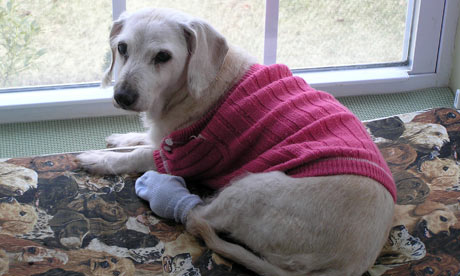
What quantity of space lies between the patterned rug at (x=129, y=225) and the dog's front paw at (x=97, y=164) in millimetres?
32

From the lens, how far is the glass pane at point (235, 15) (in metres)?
2.52

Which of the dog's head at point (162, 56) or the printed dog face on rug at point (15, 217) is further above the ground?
the dog's head at point (162, 56)

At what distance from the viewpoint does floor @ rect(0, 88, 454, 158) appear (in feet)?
7.59

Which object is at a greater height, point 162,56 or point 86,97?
point 162,56

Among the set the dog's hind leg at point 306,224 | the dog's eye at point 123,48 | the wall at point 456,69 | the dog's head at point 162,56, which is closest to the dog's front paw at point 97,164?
the dog's head at point 162,56

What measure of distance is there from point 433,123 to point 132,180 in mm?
1291

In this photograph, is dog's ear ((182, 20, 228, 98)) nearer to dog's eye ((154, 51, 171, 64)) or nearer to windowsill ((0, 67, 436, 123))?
dog's eye ((154, 51, 171, 64))

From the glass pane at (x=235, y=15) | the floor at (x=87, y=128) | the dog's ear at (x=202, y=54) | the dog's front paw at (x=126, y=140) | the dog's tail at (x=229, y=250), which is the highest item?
the dog's ear at (x=202, y=54)

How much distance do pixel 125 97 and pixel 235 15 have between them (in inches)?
46.2

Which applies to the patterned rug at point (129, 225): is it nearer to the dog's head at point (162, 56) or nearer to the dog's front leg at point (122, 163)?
the dog's front leg at point (122, 163)

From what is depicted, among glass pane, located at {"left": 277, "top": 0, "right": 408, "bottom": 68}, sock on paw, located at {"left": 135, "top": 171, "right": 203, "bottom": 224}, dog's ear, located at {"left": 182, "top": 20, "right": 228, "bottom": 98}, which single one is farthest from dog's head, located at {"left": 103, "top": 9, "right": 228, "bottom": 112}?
glass pane, located at {"left": 277, "top": 0, "right": 408, "bottom": 68}

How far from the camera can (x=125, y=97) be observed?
5.19ft

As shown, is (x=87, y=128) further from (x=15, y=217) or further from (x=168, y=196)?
(x=168, y=196)

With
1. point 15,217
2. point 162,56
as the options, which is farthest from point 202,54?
point 15,217
